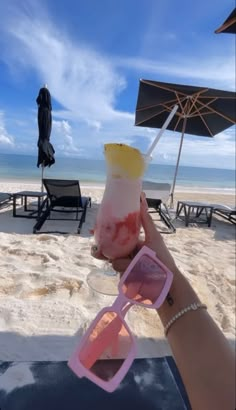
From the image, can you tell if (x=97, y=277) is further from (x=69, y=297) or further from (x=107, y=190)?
(x=69, y=297)

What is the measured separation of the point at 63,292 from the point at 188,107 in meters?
5.19

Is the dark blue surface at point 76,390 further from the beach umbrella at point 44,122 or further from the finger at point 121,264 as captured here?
the beach umbrella at point 44,122

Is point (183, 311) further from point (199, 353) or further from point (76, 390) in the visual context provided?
point (76, 390)

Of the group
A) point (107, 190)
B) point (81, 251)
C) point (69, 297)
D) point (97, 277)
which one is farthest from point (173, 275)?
point (81, 251)

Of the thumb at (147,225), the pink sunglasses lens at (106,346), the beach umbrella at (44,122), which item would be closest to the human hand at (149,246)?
the thumb at (147,225)

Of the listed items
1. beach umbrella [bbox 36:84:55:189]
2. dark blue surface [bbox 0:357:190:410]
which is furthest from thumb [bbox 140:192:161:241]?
beach umbrella [bbox 36:84:55:189]

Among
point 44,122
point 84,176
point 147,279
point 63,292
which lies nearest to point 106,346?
point 147,279

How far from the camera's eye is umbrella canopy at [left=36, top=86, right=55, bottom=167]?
553cm

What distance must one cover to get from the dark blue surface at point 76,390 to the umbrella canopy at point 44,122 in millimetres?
4822

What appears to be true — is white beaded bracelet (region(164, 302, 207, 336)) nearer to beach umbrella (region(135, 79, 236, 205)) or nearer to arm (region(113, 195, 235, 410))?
arm (region(113, 195, 235, 410))

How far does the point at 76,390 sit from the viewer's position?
999 millimetres

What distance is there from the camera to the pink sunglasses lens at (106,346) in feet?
1.75

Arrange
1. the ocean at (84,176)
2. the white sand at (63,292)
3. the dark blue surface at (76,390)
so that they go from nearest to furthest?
the dark blue surface at (76,390) → the white sand at (63,292) → the ocean at (84,176)

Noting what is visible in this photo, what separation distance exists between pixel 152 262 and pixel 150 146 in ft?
1.11
